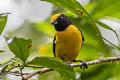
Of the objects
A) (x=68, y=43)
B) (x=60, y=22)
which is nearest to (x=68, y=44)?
(x=68, y=43)

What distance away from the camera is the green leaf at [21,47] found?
1.53 meters

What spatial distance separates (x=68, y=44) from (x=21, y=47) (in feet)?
5.25

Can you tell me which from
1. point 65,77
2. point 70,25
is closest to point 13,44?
point 65,77

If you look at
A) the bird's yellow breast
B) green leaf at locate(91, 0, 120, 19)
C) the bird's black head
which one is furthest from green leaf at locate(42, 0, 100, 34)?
the bird's black head

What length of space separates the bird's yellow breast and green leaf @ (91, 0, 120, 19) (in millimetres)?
428

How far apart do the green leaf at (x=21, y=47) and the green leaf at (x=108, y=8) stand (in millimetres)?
1378

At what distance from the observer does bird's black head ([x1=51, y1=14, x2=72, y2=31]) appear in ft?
11.5

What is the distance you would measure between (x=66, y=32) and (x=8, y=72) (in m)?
1.76

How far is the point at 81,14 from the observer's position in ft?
6.53

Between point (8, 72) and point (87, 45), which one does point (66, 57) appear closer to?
point (87, 45)

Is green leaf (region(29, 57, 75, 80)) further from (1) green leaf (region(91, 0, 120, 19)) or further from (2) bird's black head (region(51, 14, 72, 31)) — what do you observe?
(2) bird's black head (region(51, 14, 72, 31))

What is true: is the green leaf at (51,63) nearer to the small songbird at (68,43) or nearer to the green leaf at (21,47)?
the green leaf at (21,47)

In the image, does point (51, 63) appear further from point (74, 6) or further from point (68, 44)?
point (68, 44)

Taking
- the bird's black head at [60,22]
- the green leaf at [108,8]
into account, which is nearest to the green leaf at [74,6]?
the green leaf at [108,8]
